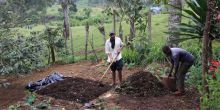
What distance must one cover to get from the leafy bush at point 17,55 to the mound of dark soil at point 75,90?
33.4 inches

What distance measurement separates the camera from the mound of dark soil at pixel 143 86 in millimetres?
9117

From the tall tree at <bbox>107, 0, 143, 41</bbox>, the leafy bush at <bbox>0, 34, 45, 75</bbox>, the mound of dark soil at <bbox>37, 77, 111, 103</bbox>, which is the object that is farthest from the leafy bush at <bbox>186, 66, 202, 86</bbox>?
the tall tree at <bbox>107, 0, 143, 41</bbox>

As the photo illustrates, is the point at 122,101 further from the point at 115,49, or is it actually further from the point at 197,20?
the point at 197,20

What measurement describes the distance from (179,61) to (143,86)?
1.07 m

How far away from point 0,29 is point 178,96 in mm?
4945

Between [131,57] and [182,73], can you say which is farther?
[131,57]

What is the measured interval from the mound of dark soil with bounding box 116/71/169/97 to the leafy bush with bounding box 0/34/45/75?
260 cm

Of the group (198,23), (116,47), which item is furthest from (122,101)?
(198,23)

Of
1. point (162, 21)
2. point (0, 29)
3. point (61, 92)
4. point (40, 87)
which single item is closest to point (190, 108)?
point (61, 92)

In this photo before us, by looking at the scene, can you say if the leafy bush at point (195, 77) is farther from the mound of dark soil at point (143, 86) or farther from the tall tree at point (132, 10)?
the tall tree at point (132, 10)

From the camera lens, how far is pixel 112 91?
31.3 feet

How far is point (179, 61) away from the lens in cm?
881

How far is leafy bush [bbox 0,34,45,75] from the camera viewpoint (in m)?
9.78

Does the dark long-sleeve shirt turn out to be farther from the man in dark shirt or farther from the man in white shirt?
the man in white shirt
